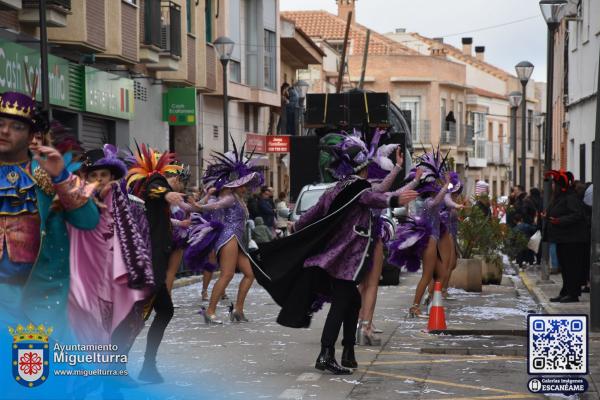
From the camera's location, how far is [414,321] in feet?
49.2

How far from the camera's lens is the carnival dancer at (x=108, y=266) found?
24.2 feet

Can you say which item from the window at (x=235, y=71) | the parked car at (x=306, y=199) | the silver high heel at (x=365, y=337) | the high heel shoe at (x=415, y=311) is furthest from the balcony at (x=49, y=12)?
the window at (x=235, y=71)

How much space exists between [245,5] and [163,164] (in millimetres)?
32574

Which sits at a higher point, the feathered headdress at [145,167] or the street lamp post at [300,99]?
the street lamp post at [300,99]

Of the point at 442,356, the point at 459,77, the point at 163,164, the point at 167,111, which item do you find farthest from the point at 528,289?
the point at 459,77

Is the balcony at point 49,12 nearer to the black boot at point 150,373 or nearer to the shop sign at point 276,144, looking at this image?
the black boot at point 150,373

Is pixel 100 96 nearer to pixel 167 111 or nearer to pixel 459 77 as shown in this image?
pixel 167 111

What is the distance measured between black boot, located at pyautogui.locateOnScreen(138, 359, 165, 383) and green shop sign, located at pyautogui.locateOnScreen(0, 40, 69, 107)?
1021 centimetres

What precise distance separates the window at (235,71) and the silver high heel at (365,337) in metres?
27.5

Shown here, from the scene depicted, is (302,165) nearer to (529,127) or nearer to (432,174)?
(432,174)

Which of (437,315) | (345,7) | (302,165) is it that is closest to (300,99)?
(302,165)

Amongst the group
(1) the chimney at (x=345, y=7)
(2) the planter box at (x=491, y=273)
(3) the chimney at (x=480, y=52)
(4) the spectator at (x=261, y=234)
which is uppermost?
(1) the chimney at (x=345, y=7)

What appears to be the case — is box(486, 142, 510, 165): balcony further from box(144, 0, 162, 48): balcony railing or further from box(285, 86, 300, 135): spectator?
box(144, 0, 162, 48): balcony railing

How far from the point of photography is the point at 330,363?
1034 centimetres
